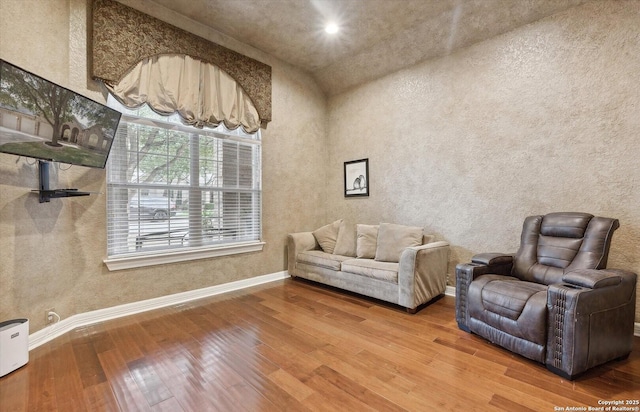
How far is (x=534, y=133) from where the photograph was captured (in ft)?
9.98

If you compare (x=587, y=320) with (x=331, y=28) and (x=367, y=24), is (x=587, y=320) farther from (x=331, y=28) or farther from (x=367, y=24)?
(x=331, y=28)

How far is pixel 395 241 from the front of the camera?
3.66m

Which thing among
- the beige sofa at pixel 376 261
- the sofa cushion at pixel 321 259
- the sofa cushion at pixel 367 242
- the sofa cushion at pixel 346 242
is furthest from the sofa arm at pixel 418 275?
the sofa cushion at pixel 346 242

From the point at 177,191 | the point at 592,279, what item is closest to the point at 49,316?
the point at 177,191

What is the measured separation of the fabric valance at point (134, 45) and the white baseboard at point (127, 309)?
231 cm

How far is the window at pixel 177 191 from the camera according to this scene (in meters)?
3.02

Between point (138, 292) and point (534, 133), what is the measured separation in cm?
464

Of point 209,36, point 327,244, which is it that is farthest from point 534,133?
point 209,36

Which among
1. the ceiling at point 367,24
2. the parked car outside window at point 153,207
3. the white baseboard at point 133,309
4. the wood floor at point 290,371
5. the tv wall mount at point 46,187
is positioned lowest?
the wood floor at point 290,371

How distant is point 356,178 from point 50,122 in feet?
12.1

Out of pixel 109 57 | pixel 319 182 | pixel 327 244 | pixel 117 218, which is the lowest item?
pixel 327 244

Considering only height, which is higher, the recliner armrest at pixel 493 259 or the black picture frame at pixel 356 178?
the black picture frame at pixel 356 178

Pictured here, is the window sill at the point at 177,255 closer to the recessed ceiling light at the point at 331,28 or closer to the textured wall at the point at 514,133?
the textured wall at the point at 514,133

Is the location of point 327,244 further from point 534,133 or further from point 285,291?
point 534,133
